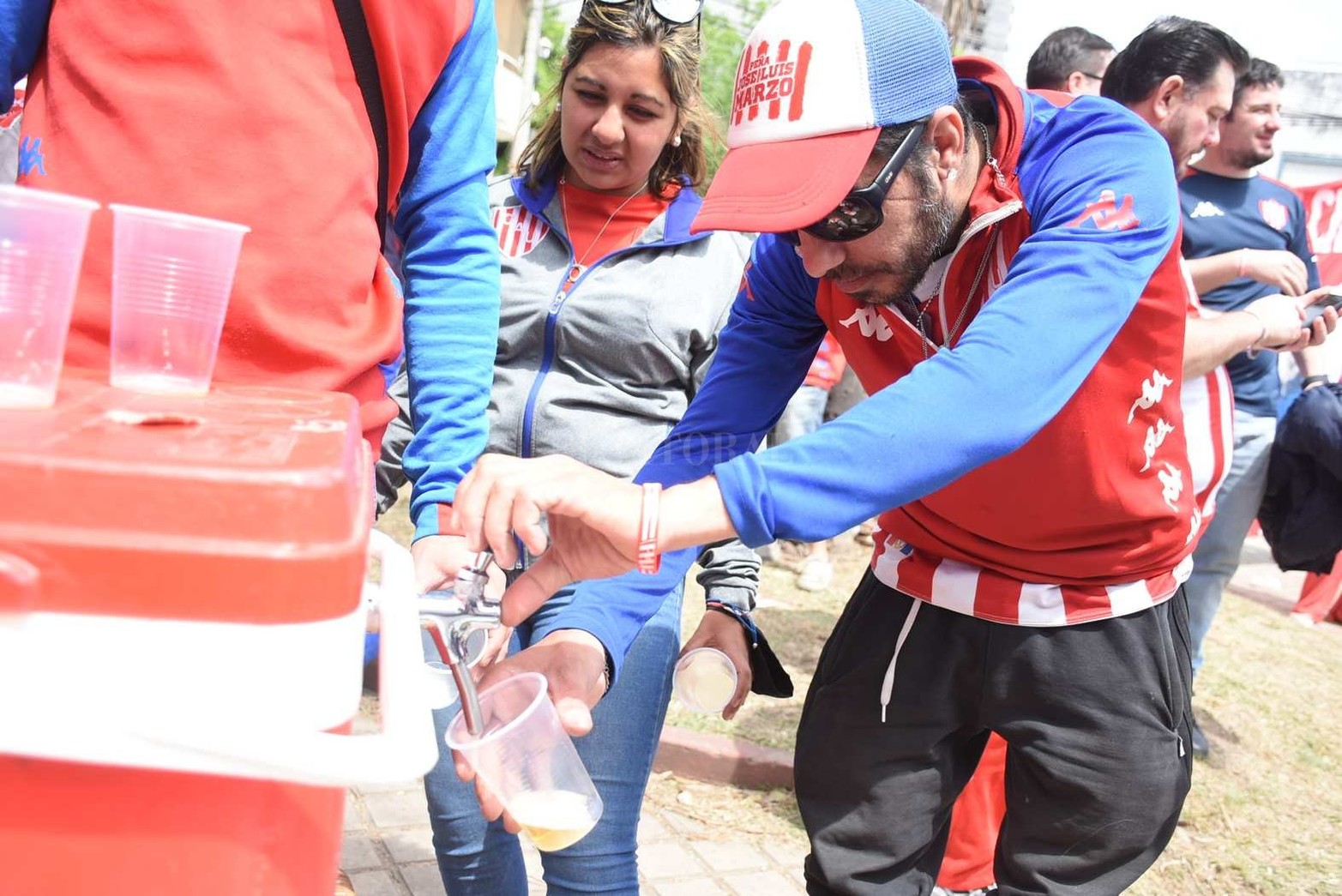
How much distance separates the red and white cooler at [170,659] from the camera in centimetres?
86

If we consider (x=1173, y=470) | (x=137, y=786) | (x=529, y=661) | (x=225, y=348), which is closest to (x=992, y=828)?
(x=1173, y=470)

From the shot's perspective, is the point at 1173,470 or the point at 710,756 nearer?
the point at 1173,470

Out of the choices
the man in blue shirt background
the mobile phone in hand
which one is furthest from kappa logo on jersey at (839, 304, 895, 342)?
the man in blue shirt background

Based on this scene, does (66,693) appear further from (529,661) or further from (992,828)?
(992,828)

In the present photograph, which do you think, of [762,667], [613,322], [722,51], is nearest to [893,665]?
[762,667]

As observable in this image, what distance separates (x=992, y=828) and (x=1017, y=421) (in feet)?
5.52

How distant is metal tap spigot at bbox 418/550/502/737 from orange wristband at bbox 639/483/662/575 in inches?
7.7

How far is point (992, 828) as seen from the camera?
273 cm

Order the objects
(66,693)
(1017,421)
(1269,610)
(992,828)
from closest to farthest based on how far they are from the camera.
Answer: (66,693) → (1017,421) → (992,828) → (1269,610)

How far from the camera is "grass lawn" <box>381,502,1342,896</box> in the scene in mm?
3721

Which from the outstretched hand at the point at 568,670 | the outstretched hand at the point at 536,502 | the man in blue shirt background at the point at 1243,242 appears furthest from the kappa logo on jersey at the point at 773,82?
the man in blue shirt background at the point at 1243,242

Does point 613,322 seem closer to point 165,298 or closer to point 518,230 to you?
point 518,230

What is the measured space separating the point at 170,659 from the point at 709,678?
1288mm

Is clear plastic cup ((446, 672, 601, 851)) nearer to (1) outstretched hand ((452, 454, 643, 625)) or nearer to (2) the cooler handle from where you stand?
(1) outstretched hand ((452, 454, 643, 625))
